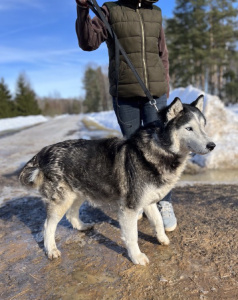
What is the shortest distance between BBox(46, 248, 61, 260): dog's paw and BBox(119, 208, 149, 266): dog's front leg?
32.9 inches

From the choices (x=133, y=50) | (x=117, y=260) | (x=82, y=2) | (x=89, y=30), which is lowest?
(x=117, y=260)

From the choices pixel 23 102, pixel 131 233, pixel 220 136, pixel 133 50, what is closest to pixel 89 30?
pixel 133 50

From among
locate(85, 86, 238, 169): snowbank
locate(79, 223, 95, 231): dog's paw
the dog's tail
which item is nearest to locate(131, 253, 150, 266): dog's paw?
locate(79, 223, 95, 231): dog's paw

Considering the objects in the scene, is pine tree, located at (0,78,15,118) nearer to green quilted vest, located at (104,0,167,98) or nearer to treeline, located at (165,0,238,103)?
treeline, located at (165,0,238,103)

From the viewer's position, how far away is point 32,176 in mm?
3133

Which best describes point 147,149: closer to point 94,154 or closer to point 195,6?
point 94,154

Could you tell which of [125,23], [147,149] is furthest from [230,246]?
[125,23]

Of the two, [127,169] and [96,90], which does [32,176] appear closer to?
[127,169]

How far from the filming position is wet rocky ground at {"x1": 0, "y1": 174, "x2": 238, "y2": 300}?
2385 mm

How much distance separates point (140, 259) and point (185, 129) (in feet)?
4.79

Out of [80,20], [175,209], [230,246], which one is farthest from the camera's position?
[175,209]

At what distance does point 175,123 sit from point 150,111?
3.05ft

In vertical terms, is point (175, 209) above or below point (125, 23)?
below

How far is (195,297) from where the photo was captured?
224 cm
